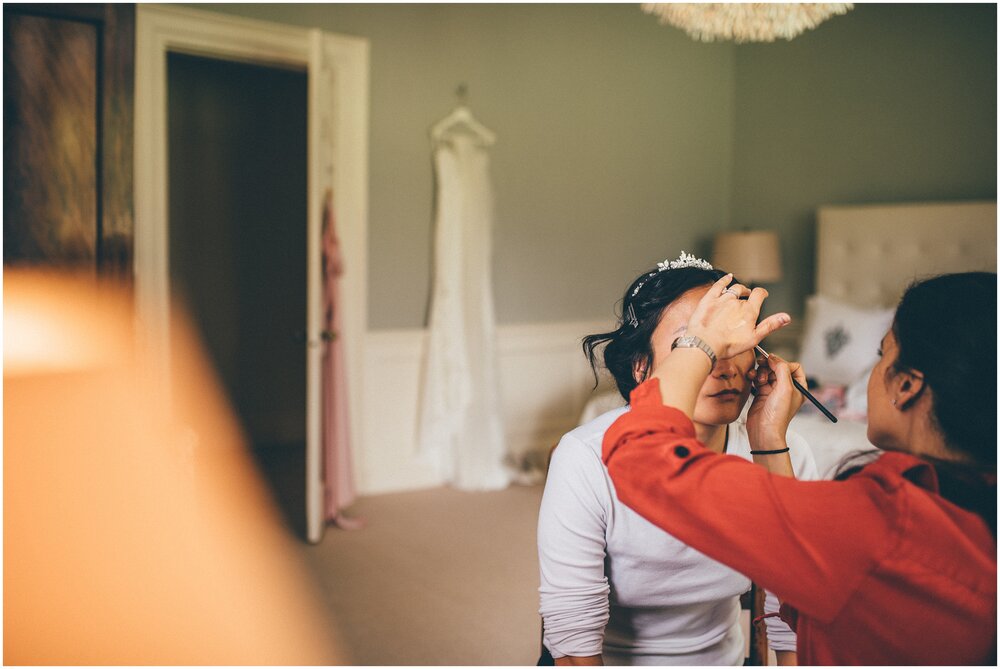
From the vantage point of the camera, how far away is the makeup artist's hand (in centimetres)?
106

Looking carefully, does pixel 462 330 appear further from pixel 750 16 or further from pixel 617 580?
pixel 617 580

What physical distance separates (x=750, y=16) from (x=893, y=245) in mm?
2518

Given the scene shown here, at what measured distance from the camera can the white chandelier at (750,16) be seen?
2.08 meters

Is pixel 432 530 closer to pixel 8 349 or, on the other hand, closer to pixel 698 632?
pixel 8 349

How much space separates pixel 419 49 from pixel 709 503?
3594 millimetres

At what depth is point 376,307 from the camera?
12.8ft

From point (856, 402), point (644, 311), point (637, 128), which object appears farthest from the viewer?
point (637, 128)

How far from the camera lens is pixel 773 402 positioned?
107cm

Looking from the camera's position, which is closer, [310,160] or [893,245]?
[310,160]

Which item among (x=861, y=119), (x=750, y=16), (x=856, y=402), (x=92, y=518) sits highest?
(x=861, y=119)

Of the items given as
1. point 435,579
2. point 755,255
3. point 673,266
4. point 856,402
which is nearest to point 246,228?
Result: point 435,579

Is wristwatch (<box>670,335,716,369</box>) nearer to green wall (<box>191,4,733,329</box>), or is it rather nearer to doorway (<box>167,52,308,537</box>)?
green wall (<box>191,4,733,329</box>)

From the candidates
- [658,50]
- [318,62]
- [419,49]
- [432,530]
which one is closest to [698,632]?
[432,530]

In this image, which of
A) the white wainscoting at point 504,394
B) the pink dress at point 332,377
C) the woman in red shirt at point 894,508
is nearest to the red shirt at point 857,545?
the woman in red shirt at point 894,508
